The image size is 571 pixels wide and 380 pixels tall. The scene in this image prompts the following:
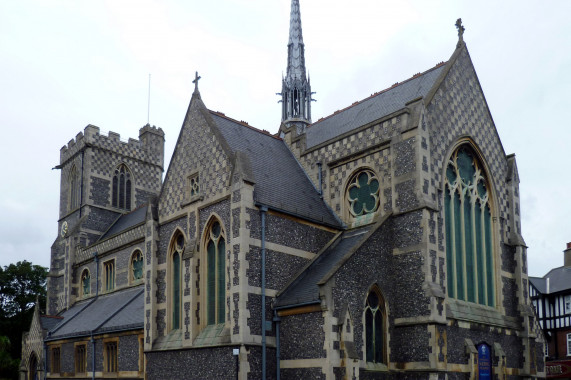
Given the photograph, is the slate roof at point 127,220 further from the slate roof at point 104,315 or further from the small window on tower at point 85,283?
the slate roof at point 104,315

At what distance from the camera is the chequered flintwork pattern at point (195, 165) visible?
25.9 metres

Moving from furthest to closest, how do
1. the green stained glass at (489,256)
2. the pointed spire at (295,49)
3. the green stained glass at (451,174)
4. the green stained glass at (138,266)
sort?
the pointed spire at (295,49)
the green stained glass at (138,266)
the green stained glass at (489,256)
the green stained glass at (451,174)

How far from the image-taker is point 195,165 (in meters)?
27.5

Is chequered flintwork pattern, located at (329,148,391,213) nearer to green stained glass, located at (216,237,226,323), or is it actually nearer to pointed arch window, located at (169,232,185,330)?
green stained glass, located at (216,237,226,323)

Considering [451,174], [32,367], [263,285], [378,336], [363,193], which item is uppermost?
[451,174]

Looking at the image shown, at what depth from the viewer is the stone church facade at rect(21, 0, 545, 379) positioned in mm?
22984

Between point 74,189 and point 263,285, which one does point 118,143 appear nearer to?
point 74,189

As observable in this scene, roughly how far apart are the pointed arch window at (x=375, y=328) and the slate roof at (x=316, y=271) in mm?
1893

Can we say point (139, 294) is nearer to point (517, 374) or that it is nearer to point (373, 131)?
point (373, 131)

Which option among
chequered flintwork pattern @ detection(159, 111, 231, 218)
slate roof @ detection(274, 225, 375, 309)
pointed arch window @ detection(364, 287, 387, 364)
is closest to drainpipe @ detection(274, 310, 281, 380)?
slate roof @ detection(274, 225, 375, 309)

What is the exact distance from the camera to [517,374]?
27.1 metres

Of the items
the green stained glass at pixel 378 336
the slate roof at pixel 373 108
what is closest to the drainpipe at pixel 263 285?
the green stained glass at pixel 378 336

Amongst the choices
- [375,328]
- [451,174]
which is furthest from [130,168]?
[375,328]

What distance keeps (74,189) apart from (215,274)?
30494 millimetres
